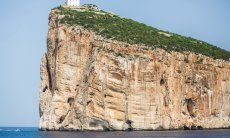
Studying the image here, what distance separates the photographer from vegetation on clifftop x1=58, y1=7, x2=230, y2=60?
9256 cm

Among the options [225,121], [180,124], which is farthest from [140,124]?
[225,121]

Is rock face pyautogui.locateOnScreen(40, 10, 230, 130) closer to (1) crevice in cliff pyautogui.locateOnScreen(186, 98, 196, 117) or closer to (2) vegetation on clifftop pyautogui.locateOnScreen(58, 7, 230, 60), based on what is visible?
(1) crevice in cliff pyautogui.locateOnScreen(186, 98, 196, 117)

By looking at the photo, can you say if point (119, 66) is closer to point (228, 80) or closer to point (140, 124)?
point (140, 124)

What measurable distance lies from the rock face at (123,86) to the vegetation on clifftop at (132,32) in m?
1.98

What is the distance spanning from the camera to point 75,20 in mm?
93938

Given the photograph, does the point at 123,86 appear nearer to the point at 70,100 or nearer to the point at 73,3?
the point at 70,100

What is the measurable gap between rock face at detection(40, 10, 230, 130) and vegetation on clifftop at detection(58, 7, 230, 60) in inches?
78.1

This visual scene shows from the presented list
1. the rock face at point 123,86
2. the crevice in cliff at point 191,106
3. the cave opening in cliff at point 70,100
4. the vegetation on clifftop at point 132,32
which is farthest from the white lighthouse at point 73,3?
the crevice in cliff at point 191,106

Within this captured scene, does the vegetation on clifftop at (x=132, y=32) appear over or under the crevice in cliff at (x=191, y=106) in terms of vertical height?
over

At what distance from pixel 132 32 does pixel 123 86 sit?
47.6ft

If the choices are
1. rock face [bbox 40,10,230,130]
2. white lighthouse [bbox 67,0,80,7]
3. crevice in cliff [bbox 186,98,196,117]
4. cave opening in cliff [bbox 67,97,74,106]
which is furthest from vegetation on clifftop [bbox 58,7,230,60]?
cave opening in cliff [bbox 67,97,74,106]

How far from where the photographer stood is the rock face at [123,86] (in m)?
84.6

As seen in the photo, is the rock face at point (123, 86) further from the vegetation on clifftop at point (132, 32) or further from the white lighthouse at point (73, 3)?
the white lighthouse at point (73, 3)

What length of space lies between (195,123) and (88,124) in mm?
18137
